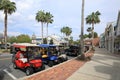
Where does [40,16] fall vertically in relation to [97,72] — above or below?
above

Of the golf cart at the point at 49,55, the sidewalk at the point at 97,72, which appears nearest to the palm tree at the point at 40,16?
the golf cart at the point at 49,55

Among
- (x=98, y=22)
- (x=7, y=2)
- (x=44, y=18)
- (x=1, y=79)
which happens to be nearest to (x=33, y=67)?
(x=1, y=79)

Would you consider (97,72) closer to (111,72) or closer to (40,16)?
(111,72)

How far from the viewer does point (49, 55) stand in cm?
1681

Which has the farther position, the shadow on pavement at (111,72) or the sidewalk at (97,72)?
the shadow on pavement at (111,72)

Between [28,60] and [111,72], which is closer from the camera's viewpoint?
[28,60]

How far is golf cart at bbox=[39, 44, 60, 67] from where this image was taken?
53.5 feet

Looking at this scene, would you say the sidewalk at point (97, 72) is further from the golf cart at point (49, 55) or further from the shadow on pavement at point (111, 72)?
the golf cart at point (49, 55)

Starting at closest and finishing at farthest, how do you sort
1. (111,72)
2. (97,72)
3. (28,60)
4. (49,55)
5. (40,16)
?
1. (28,60)
2. (97,72)
3. (111,72)
4. (49,55)
5. (40,16)

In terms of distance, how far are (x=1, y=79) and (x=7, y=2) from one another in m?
31.5

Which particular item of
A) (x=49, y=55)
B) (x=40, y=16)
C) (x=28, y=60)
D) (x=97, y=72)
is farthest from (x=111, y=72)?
(x=40, y=16)

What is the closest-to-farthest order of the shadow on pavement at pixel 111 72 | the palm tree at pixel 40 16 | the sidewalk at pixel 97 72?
1. the sidewalk at pixel 97 72
2. the shadow on pavement at pixel 111 72
3. the palm tree at pixel 40 16

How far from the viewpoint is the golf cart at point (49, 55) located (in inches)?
642

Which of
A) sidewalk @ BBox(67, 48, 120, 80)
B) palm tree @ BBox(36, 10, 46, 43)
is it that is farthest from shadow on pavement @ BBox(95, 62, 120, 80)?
palm tree @ BBox(36, 10, 46, 43)
